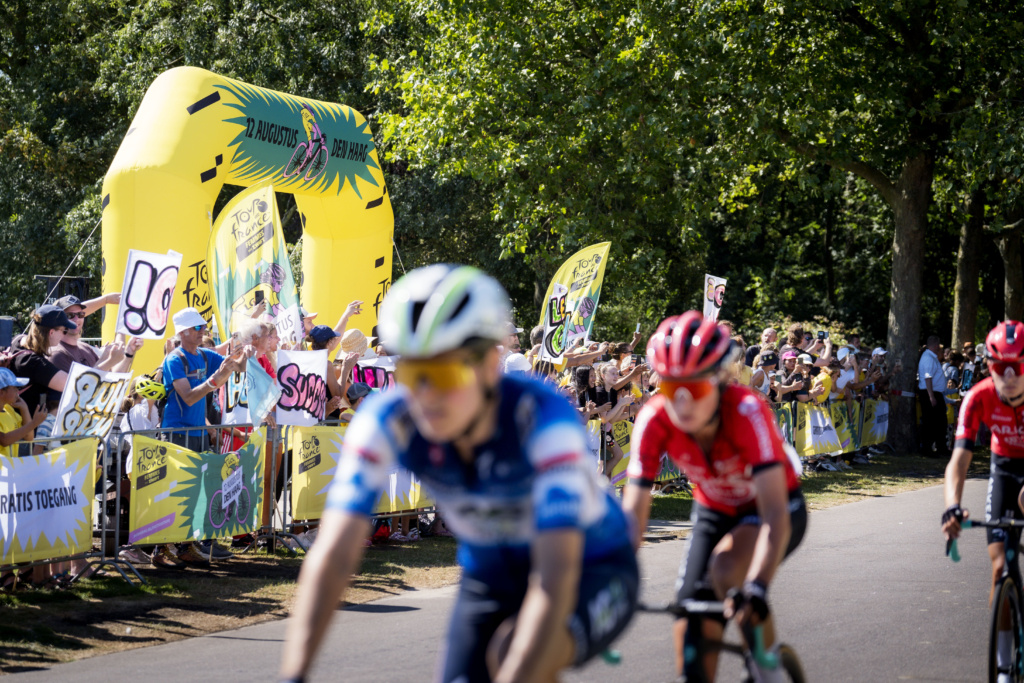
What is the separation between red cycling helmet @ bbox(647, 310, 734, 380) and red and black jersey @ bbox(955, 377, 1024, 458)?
2.66 metres

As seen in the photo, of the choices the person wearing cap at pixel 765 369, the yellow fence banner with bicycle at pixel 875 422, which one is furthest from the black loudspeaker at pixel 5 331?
the yellow fence banner with bicycle at pixel 875 422

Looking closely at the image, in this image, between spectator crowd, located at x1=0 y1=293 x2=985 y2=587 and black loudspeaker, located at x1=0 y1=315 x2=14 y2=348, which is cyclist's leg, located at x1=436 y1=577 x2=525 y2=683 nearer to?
spectator crowd, located at x1=0 y1=293 x2=985 y2=587

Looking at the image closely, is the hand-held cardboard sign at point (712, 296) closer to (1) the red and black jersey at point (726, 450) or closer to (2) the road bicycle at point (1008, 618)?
(2) the road bicycle at point (1008, 618)

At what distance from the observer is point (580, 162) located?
22281 mm

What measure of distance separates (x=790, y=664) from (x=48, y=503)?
5.76 metres

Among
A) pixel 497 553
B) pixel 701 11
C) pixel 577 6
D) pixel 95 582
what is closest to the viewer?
pixel 497 553

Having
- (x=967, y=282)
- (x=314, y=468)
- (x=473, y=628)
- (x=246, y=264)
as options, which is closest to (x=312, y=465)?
(x=314, y=468)

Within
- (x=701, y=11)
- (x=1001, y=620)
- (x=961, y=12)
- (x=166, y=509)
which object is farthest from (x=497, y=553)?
(x=961, y=12)

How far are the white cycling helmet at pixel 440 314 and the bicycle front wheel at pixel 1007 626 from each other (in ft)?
12.4

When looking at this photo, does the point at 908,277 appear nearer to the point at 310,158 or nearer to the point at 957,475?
the point at 310,158

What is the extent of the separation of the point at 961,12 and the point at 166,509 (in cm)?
1674

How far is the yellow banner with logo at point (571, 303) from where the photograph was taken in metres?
13.0

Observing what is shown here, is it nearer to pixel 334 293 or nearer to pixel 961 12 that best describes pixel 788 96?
pixel 961 12

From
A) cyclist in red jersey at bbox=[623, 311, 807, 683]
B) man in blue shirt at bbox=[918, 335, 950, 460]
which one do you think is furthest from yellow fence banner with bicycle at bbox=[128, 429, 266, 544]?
man in blue shirt at bbox=[918, 335, 950, 460]
